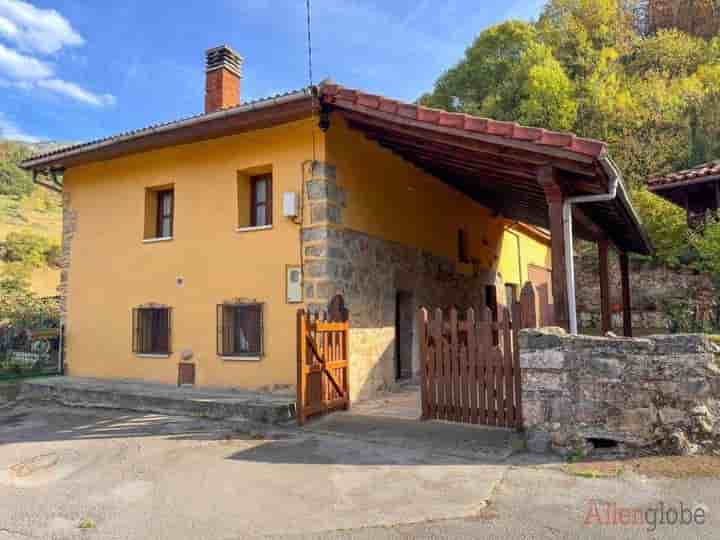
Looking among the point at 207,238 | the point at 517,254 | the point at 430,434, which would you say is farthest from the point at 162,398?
the point at 517,254

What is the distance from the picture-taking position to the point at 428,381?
655 centimetres

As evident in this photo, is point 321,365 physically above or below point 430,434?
above

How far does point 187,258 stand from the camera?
9117 millimetres

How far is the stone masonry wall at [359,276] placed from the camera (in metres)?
7.80

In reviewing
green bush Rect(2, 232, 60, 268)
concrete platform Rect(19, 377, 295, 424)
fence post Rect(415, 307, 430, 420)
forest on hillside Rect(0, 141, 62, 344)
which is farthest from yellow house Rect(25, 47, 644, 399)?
green bush Rect(2, 232, 60, 268)

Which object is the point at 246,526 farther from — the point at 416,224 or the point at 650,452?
the point at 416,224

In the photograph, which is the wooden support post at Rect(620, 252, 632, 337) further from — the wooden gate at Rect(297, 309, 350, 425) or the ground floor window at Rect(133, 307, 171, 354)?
the ground floor window at Rect(133, 307, 171, 354)

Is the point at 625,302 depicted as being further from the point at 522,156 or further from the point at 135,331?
the point at 135,331

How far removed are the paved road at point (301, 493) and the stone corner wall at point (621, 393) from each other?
1.56 ft

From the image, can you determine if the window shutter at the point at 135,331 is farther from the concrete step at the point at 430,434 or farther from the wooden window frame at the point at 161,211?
the concrete step at the point at 430,434

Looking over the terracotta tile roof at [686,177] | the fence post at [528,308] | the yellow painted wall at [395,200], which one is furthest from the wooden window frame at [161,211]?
the terracotta tile roof at [686,177]

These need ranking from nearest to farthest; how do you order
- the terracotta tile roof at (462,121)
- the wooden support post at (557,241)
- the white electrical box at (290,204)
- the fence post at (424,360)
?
the terracotta tile roof at (462,121) < the wooden support post at (557,241) < the fence post at (424,360) < the white electrical box at (290,204)

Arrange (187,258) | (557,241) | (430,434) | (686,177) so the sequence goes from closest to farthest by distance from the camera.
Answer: (430,434) < (557,241) < (187,258) < (686,177)

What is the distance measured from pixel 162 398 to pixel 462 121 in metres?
5.64
